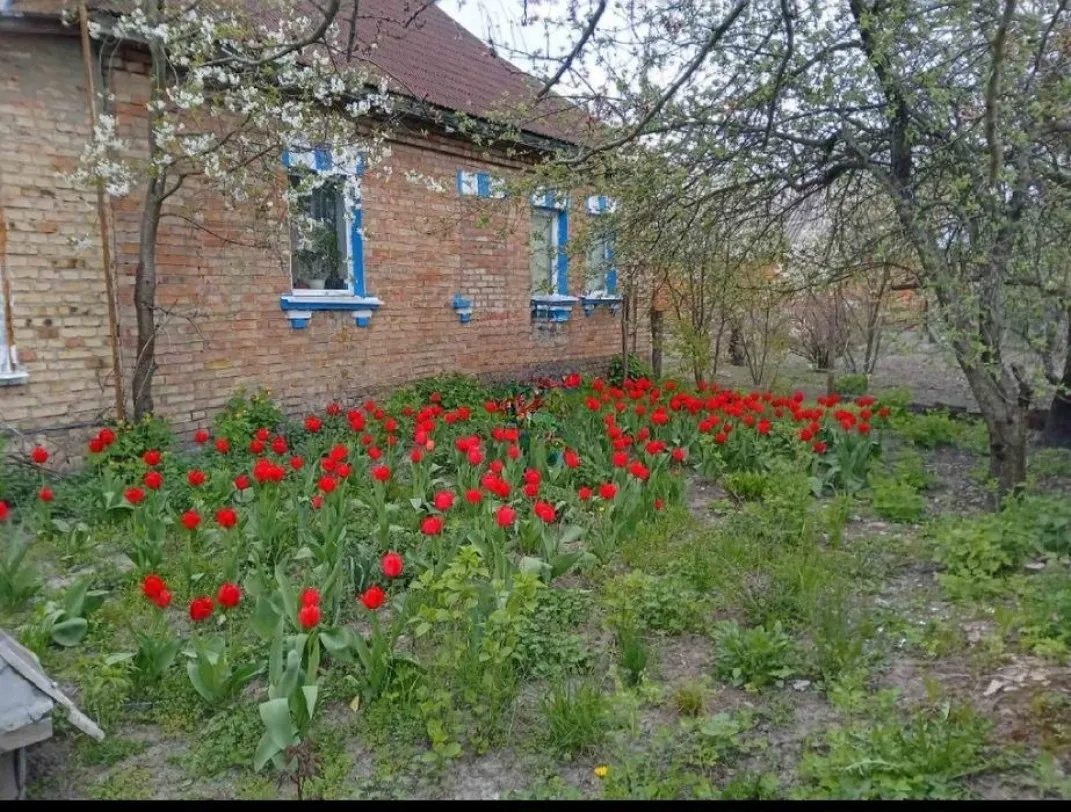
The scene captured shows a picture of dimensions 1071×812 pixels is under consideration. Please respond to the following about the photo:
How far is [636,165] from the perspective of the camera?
236 inches

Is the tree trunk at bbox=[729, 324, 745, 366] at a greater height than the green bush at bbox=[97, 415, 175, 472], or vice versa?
the tree trunk at bbox=[729, 324, 745, 366]

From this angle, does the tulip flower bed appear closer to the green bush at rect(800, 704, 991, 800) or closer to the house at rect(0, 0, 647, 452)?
the green bush at rect(800, 704, 991, 800)

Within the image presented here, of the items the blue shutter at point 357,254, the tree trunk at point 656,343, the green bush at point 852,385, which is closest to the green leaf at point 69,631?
the blue shutter at point 357,254

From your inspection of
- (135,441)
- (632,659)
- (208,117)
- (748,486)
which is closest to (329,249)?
(208,117)

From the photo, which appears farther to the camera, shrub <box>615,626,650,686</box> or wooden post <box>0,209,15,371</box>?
wooden post <box>0,209,15,371</box>

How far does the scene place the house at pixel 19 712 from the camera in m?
2.21

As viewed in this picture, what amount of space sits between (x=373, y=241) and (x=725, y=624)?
20.9 feet

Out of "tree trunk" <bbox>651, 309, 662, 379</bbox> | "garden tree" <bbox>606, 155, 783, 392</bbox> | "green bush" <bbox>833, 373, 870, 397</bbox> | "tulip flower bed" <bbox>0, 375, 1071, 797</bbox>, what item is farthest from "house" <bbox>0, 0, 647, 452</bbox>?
"green bush" <bbox>833, 373, 870, 397</bbox>

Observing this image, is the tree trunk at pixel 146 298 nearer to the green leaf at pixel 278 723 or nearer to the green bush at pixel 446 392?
the green bush at pixel 446 392

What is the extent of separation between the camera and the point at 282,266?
7484 mm

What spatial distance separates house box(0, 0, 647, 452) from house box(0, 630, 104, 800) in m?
3.65

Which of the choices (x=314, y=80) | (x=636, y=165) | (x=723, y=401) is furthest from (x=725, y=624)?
(x=314, y=80)

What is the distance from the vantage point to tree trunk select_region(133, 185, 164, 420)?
20.3ft

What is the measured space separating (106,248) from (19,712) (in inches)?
185
